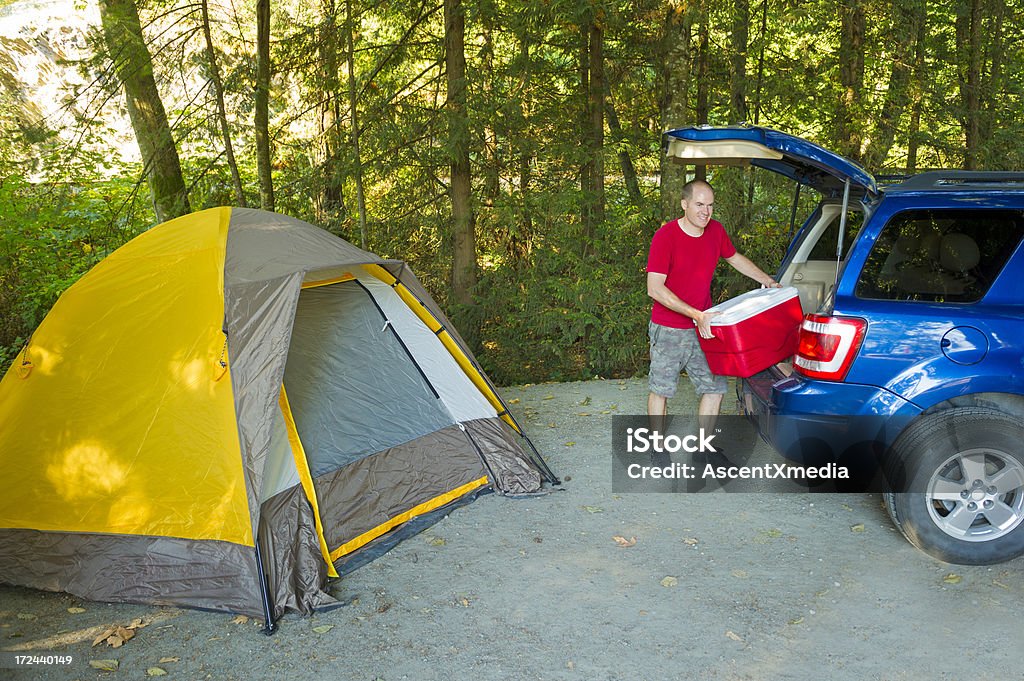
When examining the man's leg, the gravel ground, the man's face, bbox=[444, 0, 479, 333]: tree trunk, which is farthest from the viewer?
bbox=[444, 0, 479, 333]: tree trunk

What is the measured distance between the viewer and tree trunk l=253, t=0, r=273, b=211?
843cm

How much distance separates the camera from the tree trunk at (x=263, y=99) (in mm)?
8430

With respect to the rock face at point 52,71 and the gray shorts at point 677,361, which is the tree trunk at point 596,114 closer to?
the gray shorts at point 677,361

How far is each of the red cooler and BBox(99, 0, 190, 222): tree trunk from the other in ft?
23.3

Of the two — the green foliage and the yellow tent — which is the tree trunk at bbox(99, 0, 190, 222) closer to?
the green foliage

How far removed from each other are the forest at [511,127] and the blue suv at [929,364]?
4422 mm

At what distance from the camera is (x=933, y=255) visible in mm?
3914

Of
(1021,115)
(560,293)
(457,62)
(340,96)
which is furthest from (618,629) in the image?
(1021,115)

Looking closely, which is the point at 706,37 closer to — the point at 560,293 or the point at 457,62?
the point at 457,62

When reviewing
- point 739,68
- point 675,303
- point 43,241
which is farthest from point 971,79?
point 43,241

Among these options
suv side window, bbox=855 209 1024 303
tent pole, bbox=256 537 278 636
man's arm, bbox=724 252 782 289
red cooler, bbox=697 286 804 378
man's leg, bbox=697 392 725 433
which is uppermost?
suv side window, bbox=855 209 1024 303

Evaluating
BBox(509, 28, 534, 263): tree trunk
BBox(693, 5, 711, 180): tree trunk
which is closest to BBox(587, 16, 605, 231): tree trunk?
BBox(509, 28, 534, 263): tree trunk

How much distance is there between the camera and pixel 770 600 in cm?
374

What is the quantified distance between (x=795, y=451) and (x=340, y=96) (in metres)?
7.25
